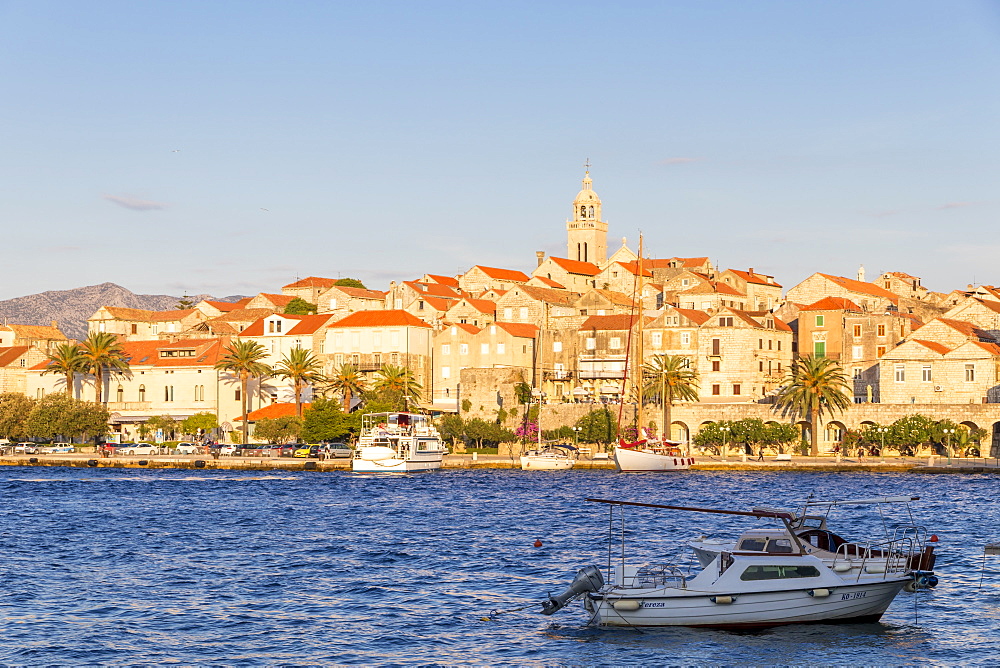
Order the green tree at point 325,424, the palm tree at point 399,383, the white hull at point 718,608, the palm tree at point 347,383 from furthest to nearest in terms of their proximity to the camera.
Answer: the palm tree at point 347,383
the palm tree at point 399,383
the green tree at point 325,424
the white hull at point 718,608

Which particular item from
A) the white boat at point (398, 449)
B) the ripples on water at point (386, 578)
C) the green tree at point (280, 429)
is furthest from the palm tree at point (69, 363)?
the ripples on water at point (386, 578)

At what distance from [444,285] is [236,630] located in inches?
4715

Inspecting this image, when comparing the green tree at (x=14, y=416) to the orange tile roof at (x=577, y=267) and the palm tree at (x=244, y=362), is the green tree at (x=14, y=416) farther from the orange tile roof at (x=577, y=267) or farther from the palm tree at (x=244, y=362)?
the orange tile roof at (x=577, y=267)

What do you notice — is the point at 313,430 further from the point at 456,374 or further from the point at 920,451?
the point at 920,451

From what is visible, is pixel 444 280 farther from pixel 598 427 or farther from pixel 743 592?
pixel 743 592

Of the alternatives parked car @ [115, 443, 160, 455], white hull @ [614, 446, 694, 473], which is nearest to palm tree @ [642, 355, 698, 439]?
white hull @ [614, 446, 694, 473]

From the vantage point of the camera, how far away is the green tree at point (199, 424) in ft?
396

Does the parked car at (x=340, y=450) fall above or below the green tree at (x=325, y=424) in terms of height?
below

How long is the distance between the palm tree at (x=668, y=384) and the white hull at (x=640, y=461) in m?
11.9

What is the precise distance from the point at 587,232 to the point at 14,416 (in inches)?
3202

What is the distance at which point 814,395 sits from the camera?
320 feet

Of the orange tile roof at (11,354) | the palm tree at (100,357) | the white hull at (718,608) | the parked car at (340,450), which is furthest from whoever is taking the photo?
the orange tile roof at (11,354)

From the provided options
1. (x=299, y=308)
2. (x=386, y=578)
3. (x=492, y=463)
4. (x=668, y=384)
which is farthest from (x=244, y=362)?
(x=386, y=578)

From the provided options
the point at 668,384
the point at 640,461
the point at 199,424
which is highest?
the point at 668,384
